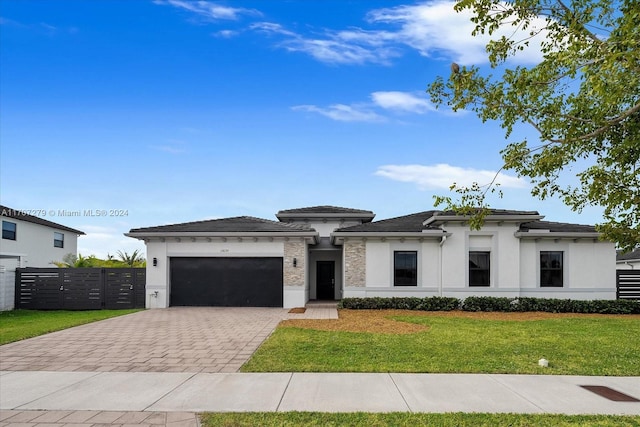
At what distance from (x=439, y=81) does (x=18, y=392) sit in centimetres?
904

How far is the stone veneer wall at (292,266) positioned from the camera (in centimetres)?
1936

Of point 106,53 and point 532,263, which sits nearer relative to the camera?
point 106,53

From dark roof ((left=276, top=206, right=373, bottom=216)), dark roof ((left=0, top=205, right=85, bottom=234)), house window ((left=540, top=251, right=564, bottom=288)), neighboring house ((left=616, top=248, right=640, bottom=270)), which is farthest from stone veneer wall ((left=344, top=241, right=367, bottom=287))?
neighboring house ((left=616, top=248, right=640, bottom=270))

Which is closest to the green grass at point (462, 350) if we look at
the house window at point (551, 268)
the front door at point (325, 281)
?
the house window at point (551, 268)

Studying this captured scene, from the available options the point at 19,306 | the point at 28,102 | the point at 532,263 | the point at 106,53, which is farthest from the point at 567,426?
the point at 19,306

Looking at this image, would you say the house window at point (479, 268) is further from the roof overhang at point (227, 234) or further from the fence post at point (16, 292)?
the fence post at point (16, 292)

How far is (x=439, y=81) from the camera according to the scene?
30.1 feet

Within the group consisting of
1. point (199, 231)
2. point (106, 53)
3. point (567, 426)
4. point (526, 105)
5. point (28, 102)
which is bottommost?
point (567, 426)

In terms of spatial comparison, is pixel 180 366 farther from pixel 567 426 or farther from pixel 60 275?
pixel 60 275

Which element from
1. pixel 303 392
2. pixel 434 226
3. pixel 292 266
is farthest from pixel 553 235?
pixel 303 392

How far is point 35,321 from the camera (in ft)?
51.5

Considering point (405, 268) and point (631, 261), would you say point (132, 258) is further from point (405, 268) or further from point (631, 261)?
point (631, 261)

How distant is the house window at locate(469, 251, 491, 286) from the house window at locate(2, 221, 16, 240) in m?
25.4

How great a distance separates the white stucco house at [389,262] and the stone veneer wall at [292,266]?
0.04 meters
